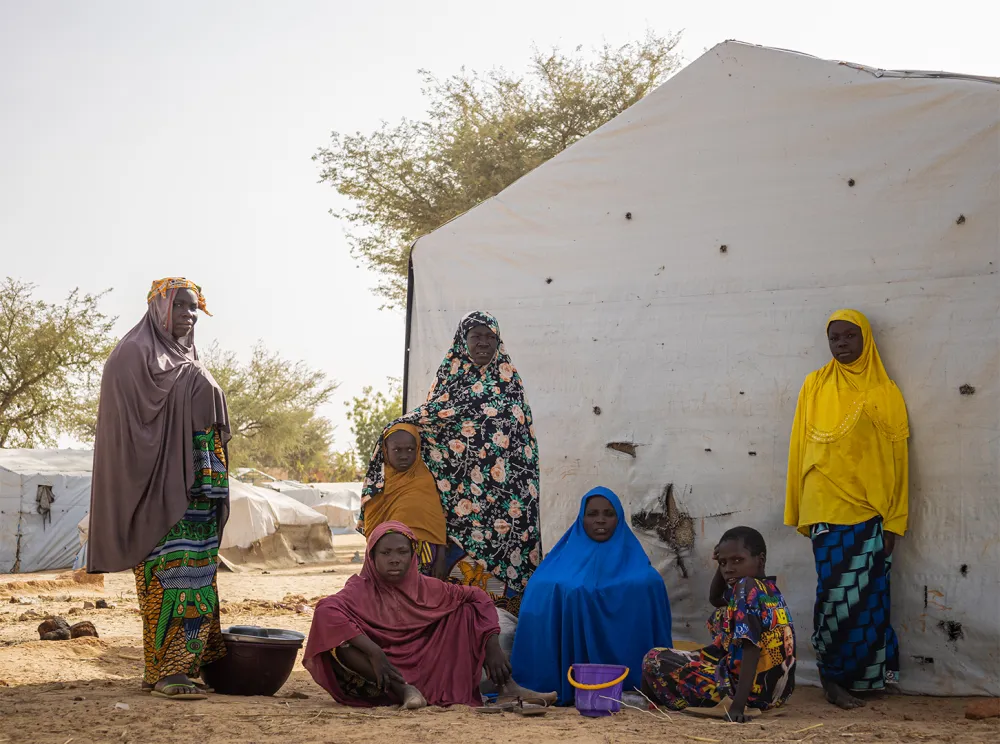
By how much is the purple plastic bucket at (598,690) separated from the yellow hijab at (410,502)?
144cm

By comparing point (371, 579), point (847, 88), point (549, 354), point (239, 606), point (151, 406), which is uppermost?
point (847, 88)

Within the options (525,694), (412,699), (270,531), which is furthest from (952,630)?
(270,531)

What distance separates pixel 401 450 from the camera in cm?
546

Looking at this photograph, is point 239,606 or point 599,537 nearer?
point 599,537

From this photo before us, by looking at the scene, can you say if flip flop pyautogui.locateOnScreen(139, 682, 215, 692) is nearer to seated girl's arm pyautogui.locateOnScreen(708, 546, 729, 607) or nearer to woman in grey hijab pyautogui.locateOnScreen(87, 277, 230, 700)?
woman in grey hijab pyautogui.locateOnScreen(87, 277, 230, 700)

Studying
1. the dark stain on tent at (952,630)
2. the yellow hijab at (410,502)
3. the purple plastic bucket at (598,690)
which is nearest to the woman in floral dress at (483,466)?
the yellow hijab at (410,502)

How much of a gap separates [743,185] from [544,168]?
4.44ft

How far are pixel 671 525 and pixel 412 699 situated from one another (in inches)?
83.4

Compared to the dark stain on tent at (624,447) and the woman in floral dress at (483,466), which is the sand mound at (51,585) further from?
the dark stain on tent at (624,447)

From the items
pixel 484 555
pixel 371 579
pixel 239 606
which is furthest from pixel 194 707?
pixel 239 606

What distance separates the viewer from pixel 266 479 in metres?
33.0

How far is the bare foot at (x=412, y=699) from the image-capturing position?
4328 millimetres

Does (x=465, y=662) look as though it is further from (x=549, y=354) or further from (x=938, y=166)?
(x=938, y=166)

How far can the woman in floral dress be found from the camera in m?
5.62
